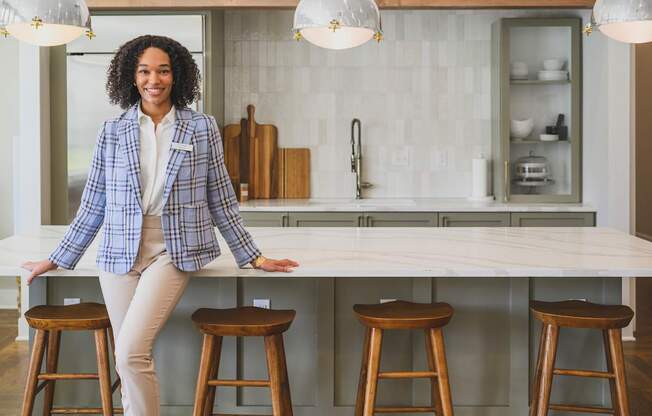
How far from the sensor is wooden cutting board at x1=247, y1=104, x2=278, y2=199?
6.38m

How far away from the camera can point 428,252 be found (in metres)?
3.53

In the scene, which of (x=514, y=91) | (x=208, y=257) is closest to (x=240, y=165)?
(x=514, y=91)

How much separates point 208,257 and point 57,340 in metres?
0.89

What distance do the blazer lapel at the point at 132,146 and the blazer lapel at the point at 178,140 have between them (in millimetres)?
97

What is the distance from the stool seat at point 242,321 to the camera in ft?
10.2

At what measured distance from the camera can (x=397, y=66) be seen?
643 centimetres

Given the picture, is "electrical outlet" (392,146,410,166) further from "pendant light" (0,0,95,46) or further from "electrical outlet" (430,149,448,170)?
"pendant light" (0,0,95,46)

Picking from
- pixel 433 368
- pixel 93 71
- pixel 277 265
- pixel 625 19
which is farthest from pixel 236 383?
pixel 93 71

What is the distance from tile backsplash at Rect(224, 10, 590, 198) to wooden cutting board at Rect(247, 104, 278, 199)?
9 centimetres

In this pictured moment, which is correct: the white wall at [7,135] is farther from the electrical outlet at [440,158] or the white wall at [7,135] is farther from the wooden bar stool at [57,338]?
the wooden bar stool at [57,338]

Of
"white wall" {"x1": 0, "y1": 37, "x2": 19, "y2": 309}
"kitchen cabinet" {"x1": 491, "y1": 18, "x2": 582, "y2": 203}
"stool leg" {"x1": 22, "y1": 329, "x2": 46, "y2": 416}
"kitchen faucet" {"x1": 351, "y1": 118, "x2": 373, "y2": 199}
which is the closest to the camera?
"stool leg" {"x1": 22, "y1": 329, "x2": 46, "y2": 416}

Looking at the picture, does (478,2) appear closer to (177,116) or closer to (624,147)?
(624,147)

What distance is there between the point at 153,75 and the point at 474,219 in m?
3.27


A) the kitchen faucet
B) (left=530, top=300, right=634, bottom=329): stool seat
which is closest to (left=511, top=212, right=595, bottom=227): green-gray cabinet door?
the kitchen faucet
